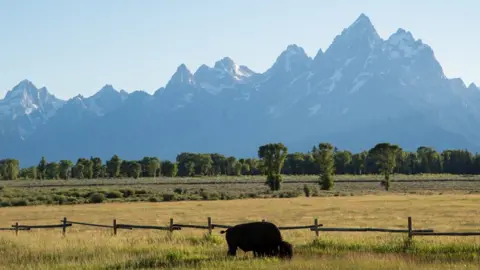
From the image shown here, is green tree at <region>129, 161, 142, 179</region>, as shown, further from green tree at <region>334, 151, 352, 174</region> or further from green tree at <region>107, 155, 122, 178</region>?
green tree at <region>334, 151, 352, 174</region>

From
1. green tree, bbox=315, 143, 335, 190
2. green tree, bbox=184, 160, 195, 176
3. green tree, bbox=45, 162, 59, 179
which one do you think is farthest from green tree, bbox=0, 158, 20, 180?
green tree, bbox=315, 143, 335, 190

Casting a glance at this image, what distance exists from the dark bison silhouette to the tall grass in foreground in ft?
1.12

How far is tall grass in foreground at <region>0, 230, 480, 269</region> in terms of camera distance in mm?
17047

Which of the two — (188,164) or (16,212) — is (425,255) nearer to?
(16,212)

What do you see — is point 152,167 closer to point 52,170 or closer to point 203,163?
point 203,163

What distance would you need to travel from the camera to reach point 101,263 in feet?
59.1

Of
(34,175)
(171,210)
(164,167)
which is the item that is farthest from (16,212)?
(34,175)

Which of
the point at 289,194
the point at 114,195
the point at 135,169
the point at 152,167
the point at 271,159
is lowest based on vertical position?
the point at 114,195

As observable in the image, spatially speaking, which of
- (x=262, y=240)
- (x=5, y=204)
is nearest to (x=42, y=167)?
(x=5, y=204)

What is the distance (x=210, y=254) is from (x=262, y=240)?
2.27 meters

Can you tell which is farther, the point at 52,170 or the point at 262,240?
the point at 52,170

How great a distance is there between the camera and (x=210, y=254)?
19.8 meters

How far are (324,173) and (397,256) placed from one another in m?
78.1

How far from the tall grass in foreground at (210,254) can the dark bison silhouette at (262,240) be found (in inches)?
13.5
